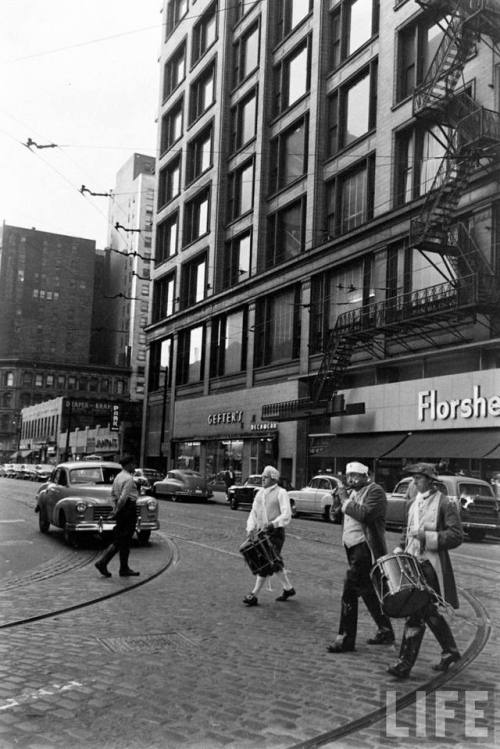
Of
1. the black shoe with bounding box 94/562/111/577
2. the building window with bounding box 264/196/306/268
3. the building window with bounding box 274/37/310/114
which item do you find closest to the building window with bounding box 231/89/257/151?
the building window with bounding box 274/37/310/114

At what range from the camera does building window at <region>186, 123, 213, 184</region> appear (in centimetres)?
5203

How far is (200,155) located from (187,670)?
2029 inches

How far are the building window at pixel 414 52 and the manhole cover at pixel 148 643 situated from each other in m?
29.2

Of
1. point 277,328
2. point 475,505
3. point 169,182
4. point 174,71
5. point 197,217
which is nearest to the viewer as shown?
point 475,505

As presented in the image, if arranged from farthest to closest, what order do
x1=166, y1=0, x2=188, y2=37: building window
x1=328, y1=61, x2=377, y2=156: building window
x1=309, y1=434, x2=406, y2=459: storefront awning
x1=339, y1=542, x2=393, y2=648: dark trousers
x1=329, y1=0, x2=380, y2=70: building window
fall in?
x1=166, y1=0, x2=188, y2=37: building window < x1=329, y1=0, x2=380, y2=70: building window < x1=328, y1=61, x2=377, y2=156: building window < x1=309, y1=434, x2=406, y2=459: storefront awning < x1=339, y1=542, x2=393, y2=648: dark trousers

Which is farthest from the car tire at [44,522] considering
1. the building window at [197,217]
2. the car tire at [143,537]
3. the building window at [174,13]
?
the building window at [174,13]

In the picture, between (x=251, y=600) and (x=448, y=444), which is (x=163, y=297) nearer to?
(x=448, y=444)

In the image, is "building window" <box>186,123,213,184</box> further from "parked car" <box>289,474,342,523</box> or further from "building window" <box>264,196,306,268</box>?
"parked car" <box>289,474,342,523</box>

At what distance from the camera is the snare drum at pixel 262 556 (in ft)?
29.2

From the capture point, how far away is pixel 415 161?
1241 inches

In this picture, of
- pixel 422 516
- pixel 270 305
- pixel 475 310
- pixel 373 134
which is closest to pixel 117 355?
pixel 270 305

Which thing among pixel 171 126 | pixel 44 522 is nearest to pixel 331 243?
pixel 44 522

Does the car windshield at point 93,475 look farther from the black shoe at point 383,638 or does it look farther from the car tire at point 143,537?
the black shoe at point 383,638

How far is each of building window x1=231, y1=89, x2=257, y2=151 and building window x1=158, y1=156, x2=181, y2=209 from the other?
9.43m
